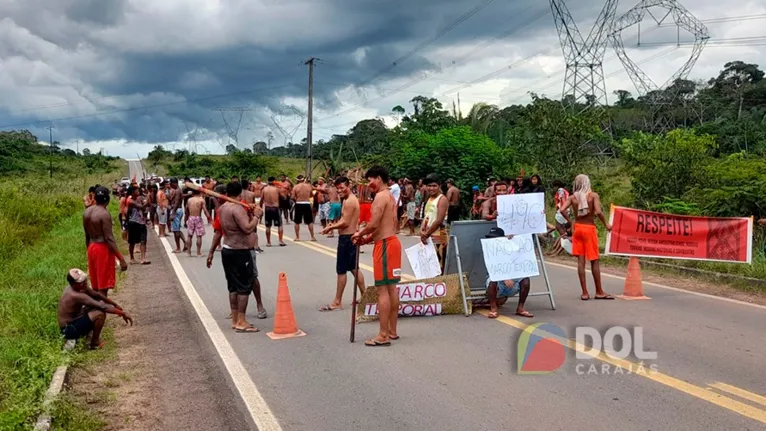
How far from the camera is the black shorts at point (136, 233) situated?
49.3 ft

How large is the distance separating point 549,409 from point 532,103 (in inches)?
660

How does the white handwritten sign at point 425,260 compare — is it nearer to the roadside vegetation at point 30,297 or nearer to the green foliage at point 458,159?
the roadside vegetation at point 30,297

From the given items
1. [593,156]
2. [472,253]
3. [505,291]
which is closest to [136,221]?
[472,253]

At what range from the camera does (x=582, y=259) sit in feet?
31.8

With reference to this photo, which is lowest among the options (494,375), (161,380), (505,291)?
(161,380)

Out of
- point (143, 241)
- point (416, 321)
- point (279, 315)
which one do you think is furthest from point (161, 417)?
point (143, 241)

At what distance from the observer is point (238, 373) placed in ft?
21.0

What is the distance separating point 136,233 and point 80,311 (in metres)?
8.21

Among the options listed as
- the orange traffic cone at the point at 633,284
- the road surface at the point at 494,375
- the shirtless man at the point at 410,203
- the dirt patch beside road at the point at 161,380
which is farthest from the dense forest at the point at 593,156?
the dirt patch beside road at the point at 161,380

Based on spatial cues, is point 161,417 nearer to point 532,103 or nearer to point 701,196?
point 701,196

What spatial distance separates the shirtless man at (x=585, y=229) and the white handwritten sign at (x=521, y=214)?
0.84 meters

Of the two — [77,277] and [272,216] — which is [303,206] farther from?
[77,277]

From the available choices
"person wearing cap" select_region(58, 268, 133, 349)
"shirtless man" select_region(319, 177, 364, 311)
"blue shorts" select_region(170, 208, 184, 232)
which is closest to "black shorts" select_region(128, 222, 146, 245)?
"blue shorts" select_region(170, 208, 184, 232)

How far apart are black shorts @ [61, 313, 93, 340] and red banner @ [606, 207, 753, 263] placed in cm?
772
